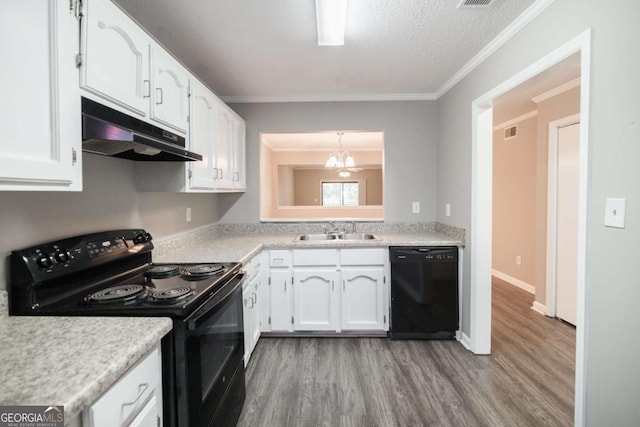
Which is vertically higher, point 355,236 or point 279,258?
point 355,236

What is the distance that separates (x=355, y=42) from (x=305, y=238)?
188 centimetres

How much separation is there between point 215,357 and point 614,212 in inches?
71.6

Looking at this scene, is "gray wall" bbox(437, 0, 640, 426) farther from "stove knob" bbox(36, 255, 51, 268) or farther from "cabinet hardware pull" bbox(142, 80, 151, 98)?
"stove knob" bbox(36, 255, 51, 268)

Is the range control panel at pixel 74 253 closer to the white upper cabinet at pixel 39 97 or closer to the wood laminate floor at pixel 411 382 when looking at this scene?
the white upper cabinet at pixel 39 97

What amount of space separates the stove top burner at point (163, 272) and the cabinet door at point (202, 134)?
54cm

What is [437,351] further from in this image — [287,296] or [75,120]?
[75,120]

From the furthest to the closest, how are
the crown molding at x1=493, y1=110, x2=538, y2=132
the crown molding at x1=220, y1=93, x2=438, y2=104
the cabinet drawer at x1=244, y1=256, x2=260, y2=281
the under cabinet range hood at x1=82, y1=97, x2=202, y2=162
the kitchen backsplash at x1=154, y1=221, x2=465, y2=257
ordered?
the crown molding at x1=493, y1=110, x2=538, y2=132
the kitchen backsplash at x1=154, y1=221, x2=465, y2=257
the crown molding at x1=220, y1=93, x2=438, y2=104
the cabinet drawer at x1=244, y1=256, x2=260, y2=281
the under cabinet range hood at x1=82, y1=97, x2=202, y2=162

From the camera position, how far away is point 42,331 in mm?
1000

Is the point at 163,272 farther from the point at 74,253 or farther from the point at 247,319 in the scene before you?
the point at 247,319

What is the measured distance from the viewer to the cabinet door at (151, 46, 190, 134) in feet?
5.16

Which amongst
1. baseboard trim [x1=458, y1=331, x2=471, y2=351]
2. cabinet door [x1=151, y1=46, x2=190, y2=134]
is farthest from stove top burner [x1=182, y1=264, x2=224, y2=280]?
baseboard trim [x1=458, y1=331, x2=471, y2=351]

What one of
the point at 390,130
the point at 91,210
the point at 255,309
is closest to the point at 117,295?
the point at 91,210

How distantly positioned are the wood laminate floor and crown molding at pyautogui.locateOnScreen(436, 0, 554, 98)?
2.31 metres

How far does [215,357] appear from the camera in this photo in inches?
55.7
